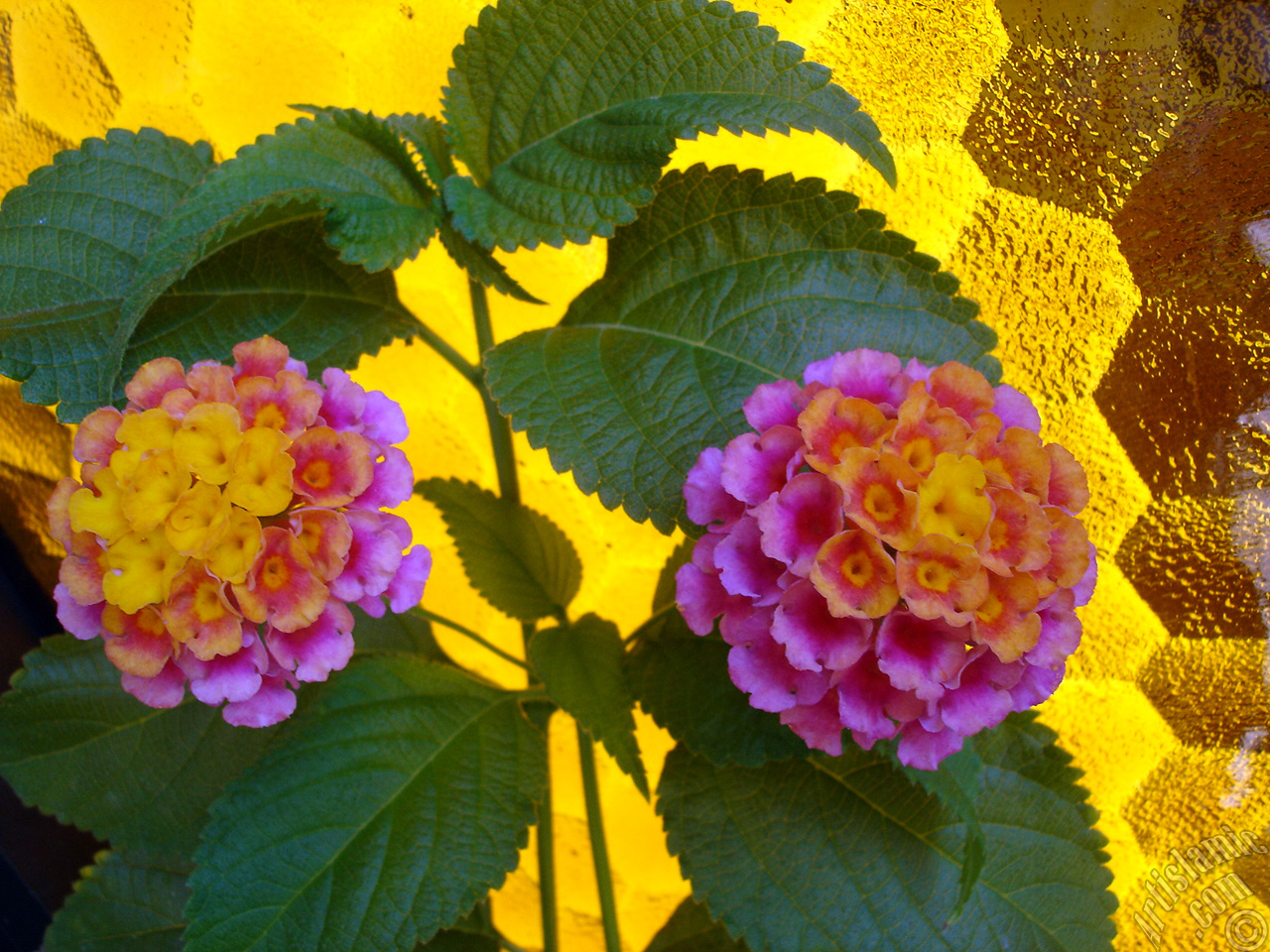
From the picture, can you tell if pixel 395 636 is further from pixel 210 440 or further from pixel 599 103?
pixel 599 103

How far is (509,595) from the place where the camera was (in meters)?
0.51

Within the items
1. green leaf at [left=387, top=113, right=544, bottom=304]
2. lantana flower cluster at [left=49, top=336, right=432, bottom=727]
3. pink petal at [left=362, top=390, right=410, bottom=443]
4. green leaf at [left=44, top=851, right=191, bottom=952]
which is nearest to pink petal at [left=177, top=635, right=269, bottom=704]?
lantana flower cluster at [left=49, top=336, right=432, bottom=727]

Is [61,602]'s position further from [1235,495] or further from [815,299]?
[1235,495]

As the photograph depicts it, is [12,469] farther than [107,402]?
Yes

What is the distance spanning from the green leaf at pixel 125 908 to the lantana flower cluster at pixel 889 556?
18.6 inches

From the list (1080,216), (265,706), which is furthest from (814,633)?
(1080,216)

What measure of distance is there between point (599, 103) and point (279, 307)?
0.20 m

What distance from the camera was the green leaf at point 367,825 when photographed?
42 cm

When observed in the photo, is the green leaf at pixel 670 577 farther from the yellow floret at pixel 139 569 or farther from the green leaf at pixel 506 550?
the yellow floret at pixel 139 569

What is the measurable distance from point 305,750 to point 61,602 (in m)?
0.14

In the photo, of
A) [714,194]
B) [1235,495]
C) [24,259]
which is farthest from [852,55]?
[24,259]

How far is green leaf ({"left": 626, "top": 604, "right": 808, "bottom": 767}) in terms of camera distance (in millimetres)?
451

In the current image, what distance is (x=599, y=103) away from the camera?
43 cm

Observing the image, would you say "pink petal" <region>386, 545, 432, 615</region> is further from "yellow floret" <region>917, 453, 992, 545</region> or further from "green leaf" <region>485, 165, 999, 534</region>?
"yellow floret" <region>917, 453, 992, 545</region>
